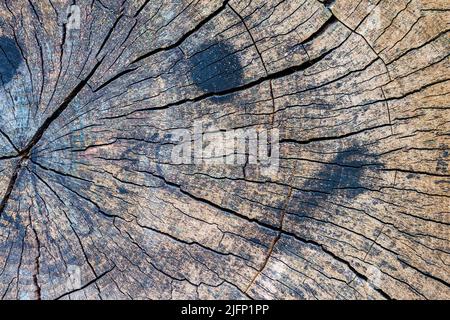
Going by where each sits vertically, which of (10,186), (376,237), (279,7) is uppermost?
(279,7)

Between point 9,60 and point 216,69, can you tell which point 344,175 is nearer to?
point 216,69

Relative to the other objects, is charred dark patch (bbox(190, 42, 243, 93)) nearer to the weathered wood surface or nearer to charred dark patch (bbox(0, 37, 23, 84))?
the weathered wood surface

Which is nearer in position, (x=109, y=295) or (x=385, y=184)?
(x=385, y=184)

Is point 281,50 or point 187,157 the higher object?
point 281,50

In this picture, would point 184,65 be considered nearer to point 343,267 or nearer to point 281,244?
point 281,244

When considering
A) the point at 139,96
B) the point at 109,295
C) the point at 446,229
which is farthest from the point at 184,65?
the point at 446,229

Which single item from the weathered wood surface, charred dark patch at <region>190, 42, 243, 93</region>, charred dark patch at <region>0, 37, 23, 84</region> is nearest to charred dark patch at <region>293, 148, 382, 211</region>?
the weathered wood surface

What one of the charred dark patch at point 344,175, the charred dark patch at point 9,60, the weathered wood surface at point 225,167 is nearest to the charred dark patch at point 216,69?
the weathered wood surface at point 225,167
